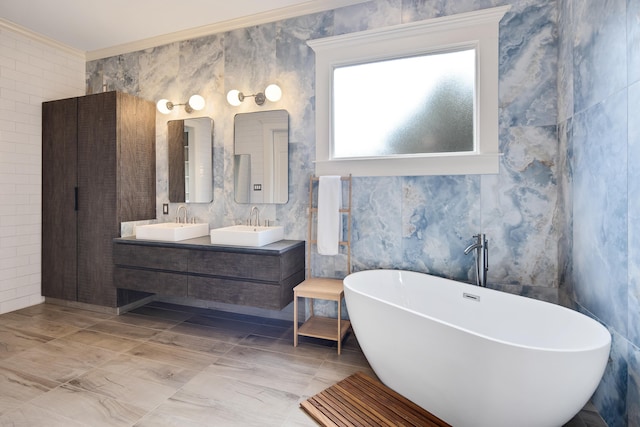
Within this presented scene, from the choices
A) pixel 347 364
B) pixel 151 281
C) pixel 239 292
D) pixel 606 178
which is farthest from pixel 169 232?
pixel 606 178

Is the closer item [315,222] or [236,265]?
[236,265]

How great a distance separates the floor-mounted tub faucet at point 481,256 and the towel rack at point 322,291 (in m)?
0.95

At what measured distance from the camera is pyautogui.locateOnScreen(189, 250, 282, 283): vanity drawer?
2.59 meters

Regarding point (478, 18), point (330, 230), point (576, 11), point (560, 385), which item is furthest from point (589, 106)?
point (330, 230)

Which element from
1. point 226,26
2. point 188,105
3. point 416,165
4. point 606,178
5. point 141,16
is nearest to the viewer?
point 606,178

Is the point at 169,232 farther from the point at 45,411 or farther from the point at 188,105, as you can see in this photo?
the point at 45,411

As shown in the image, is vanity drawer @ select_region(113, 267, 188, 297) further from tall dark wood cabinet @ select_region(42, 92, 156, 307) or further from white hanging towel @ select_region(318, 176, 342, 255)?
white hanging towel @ select_region(318, 176, 342, 255)

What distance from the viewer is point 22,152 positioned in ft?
11.0

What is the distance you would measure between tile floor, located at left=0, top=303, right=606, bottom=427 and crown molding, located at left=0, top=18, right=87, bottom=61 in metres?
2.76

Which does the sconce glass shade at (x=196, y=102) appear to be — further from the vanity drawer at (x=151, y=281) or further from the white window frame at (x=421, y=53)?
the vanity drawer at (x=151, y=281)

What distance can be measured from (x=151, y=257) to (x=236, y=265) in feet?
2.92

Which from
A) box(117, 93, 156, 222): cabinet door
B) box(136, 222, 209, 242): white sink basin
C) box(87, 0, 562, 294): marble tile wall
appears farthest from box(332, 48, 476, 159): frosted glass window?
box(117, 93, 156, 222): cabinet door

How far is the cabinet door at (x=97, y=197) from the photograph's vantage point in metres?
3.20

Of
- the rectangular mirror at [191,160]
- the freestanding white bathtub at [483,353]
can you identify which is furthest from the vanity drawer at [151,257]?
the freestanding white bathtub at [483,353]
